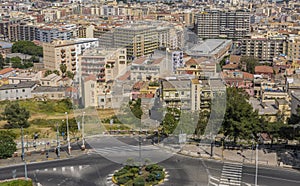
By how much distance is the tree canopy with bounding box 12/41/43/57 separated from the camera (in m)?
25.1

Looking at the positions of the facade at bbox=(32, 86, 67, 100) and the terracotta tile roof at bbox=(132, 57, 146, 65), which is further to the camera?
the facade at bbox=(32, 86, 67, 100)

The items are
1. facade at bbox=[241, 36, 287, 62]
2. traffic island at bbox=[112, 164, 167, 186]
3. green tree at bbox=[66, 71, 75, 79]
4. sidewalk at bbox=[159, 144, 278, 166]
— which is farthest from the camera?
facade at bbox=[241, 36, 287, 62]

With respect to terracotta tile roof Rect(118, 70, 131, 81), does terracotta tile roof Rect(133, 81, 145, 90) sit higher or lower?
lower

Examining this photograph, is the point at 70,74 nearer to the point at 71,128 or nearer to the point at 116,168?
the point at 71,128

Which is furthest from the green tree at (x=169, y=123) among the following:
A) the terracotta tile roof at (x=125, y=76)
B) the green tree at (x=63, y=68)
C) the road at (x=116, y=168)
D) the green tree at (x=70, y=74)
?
the green tree at (x=63, y=68)

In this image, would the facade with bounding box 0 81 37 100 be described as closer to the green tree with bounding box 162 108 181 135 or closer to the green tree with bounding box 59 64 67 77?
the green tree with bounding box 59 64 67 77

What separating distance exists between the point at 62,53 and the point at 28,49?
544 centimetres

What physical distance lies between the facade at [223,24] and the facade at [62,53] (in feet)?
40.8

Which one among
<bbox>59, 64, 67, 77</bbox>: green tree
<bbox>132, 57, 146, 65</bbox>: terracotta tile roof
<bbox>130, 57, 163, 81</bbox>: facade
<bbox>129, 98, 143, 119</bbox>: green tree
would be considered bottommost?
<bbox>129, 98, 143, 119</bbox>: green tree

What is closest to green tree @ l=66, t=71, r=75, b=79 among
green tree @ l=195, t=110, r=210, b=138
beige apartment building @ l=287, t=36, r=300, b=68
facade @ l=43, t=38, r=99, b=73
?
facade @ l=43, t=38, r=99, b=73

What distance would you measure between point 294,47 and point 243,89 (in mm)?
7583

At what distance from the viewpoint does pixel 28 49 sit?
2523 centimetres

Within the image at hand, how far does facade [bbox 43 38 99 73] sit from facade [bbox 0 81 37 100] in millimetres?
4385

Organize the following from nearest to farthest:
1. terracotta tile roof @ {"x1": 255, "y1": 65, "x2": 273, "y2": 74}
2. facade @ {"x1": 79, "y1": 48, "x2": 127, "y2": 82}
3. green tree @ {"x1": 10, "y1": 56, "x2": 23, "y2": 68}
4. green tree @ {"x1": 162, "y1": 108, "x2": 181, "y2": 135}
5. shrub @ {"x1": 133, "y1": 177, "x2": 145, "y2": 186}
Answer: shrub @ {"x1": 133, "y1": 177, "x2": 145, "y2": 186} → green tree @ {"x1": 162, "y1": 108, "x2": 181, "y2": 135} → facade @ {"x1": 79, "y1": 48, "x2": 127, "y2": 82} → terracotta tile roof @ {"x1": 255, "y1": 65, "x2": 273, "y2": 74} → green tree @ {"x1": 10, "y1": 56, "x2": 23, "y2": 68}
